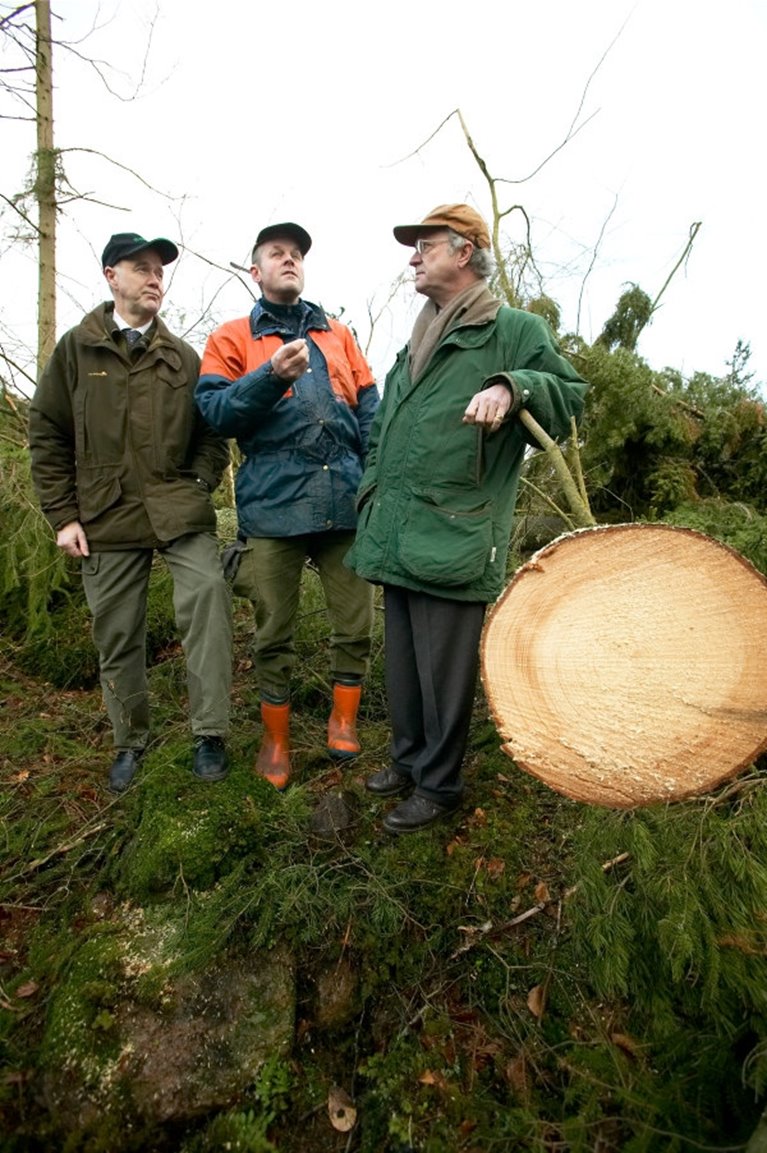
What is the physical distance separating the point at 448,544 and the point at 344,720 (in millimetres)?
1274

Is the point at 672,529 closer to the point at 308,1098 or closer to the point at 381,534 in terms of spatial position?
the point at 381,534

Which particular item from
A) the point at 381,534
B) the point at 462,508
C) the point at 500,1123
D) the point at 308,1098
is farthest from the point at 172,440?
the point at 500,1123

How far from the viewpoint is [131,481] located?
9.29ft

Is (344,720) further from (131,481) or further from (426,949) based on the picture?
(131,481)

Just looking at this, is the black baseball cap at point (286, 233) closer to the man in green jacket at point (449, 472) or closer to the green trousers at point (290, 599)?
the man in green jacket at point (449, 472)

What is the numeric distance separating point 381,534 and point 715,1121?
73.2 inches

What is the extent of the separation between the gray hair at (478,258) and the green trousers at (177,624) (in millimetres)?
1564

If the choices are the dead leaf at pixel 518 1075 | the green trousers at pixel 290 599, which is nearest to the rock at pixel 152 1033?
the dead leaf at pixel 518 1075

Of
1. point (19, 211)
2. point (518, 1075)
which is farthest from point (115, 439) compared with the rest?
point (19, 211)

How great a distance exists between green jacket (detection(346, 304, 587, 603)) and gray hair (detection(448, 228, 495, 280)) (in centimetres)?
23

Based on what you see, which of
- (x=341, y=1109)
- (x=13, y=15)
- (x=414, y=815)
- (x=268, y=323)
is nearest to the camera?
(x=341, y=1109)

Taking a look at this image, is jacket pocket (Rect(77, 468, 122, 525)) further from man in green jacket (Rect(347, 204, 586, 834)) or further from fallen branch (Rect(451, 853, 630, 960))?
fallen branch (Rect(451, 853, 630, 960))

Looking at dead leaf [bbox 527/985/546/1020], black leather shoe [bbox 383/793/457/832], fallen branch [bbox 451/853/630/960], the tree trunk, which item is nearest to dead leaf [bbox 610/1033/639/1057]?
dead leaf [bbox 527/985/546/1020]

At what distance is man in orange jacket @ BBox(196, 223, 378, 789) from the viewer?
9.29 ft
